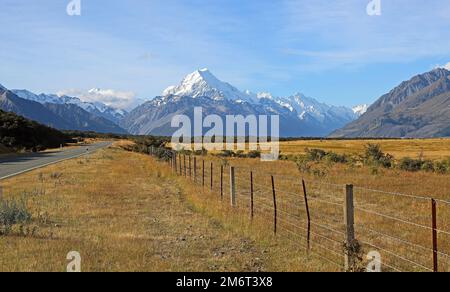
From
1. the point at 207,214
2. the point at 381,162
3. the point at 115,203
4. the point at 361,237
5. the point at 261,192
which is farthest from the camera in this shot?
the point at 381,162

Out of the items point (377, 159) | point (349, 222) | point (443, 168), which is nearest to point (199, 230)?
point (349, 222)

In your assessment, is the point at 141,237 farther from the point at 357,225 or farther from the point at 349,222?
the point at 357,225

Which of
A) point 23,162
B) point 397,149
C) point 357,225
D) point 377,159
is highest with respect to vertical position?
point 23,162

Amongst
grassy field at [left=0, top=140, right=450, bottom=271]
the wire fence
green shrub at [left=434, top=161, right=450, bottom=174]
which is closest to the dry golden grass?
grassy field at [left=0, top=140, right=450, bottom=271]

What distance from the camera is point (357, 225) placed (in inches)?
555

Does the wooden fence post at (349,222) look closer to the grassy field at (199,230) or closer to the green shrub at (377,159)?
the grassy field at (199,230)

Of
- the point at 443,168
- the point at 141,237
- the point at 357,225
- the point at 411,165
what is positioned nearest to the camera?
the point at 141,237

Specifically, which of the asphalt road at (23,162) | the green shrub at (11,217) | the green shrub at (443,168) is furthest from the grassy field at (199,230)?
the green shrub at (443,168)

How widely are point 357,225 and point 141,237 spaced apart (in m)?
6.30
